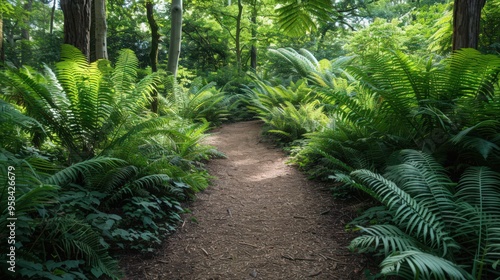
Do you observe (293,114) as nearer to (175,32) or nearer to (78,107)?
(175,32)

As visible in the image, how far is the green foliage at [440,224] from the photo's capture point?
1968 millimetres

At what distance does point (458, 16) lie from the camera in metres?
3.54

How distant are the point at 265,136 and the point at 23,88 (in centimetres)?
455

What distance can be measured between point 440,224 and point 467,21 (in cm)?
253

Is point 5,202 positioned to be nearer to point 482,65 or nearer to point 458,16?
point 482,65

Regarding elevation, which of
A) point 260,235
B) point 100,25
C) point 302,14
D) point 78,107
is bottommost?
point 260,235

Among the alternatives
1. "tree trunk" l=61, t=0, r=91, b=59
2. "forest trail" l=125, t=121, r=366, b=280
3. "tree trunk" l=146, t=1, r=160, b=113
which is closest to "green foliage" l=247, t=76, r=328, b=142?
"forest trail" l=125, t=121, r=366, b=280

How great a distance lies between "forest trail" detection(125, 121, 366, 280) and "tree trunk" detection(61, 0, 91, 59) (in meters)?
2.60

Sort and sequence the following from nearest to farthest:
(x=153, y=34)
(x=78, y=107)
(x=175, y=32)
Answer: (x=78, y=107) → (x=175, y=32) → (x=153, y=34)

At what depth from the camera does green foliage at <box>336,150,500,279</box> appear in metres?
1.97

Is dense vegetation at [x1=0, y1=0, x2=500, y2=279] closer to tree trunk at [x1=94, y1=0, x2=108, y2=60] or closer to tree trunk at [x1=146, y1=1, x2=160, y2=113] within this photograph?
tree trunk at [x1=94, y1=0, x2=108, y2=60]

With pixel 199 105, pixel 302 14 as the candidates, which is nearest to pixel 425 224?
pixel 302 14

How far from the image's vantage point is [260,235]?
10.2ft

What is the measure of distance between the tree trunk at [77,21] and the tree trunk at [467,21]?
180 inches
